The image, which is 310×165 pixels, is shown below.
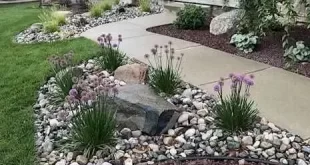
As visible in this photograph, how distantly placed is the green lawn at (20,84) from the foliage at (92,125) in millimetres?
352

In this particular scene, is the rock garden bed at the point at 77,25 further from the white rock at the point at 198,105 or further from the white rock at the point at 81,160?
the white rock at the point at 81,160

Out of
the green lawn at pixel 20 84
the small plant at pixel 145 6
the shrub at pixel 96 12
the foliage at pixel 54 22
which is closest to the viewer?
the green lawn at pixel 20 84

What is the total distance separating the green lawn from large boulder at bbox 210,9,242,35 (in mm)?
1811

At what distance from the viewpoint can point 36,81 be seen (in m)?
4.08

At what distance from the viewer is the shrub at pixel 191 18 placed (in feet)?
20.1

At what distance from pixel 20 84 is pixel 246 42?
2.72 meters

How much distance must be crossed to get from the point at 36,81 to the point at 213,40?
8.41ft

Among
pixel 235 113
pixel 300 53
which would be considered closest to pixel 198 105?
pixel 235 113

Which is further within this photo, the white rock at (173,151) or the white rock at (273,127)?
the white rock at (273,127)

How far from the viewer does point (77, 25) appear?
7.05 metres

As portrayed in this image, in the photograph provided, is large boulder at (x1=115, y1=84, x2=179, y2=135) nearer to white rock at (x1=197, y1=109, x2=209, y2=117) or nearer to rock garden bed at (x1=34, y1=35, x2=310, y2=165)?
rock garden bed at (x1=34, y1=35, x2=310, y2=165)

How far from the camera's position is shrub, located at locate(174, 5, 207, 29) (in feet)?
20.1

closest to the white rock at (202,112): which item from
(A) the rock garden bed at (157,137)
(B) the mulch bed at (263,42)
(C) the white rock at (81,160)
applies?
(A) the rock garden bed at (157,137)

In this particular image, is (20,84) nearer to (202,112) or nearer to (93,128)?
(93,128)
